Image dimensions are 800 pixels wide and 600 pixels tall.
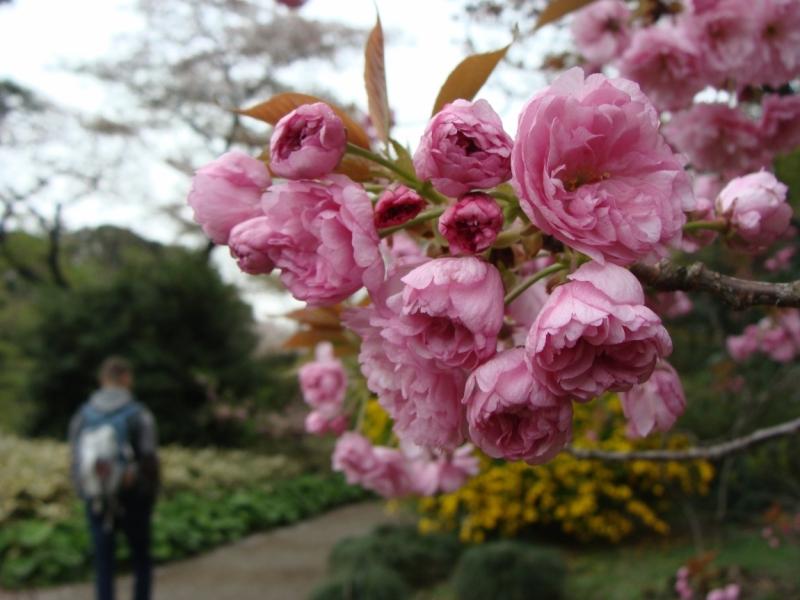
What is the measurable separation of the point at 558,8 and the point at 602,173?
873mm

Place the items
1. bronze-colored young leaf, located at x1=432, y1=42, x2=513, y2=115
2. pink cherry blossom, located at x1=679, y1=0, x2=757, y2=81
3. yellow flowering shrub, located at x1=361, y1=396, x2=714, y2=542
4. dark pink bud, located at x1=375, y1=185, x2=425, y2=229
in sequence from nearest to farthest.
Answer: dark pink bud, located at x1=375, y1=185, x2=425, y2=229 < bronze-colored young leaf, located at x1=432, y1=42, x2=513, y2=115 < pink cherry blossom, located at x1=679, y1=0, x2=757, y2=81 < yellow flowering shrub, located at x1=361, y1=396, x2=714, y2=542

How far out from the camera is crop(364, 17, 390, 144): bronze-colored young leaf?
2.46 feet

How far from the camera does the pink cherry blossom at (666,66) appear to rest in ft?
4.33

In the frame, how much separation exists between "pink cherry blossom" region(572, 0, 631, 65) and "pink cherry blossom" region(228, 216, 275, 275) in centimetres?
145

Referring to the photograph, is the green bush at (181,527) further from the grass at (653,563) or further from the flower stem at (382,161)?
the flower stem at (382,161)

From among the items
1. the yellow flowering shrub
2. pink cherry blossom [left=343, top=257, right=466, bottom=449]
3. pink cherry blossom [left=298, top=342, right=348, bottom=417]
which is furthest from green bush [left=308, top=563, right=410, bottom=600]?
pink cherry blossom [left=343, top=257, right=466, bottom=449]

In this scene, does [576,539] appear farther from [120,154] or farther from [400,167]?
[120,154]

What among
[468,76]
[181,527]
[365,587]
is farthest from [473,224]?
[181,527]

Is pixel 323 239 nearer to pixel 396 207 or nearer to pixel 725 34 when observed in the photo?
pixel 396 207

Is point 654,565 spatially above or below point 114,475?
below

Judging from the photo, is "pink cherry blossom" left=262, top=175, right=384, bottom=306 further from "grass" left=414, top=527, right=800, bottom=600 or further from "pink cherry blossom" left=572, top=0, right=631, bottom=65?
"grass" left=414, top=527, right=800, bottom=600

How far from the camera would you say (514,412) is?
54 centimetres

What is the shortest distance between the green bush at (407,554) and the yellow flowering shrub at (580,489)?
0.29 m

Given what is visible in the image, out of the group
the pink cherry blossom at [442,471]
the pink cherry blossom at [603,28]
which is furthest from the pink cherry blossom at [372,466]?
the pink cherry blossom at [603,28]
